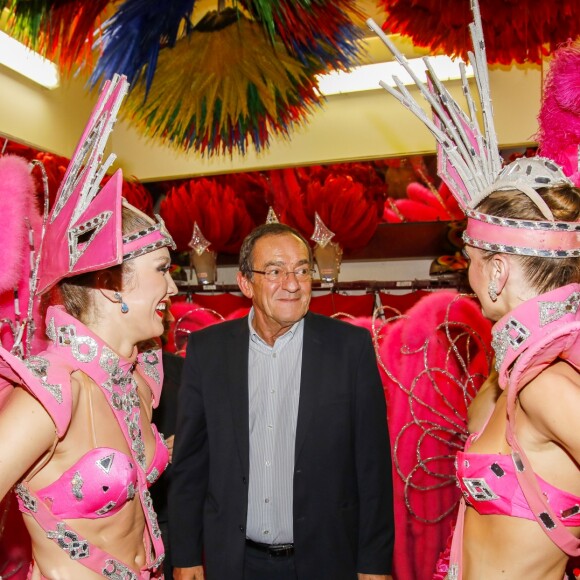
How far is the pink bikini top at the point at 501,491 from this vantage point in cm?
132

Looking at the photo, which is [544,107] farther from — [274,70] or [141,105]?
[141,105]

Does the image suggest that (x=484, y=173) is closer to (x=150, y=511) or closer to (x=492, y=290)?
A: (x=492, y=290)

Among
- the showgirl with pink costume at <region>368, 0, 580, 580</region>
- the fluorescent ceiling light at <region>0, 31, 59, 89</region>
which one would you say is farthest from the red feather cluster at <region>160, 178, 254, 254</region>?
the showgirl with pink costume at <region>368, 0, 580, 580</region>

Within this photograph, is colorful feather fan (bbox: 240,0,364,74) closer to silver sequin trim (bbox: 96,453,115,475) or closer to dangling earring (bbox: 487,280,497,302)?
dangling earring (bbox: 487,280,497,302)

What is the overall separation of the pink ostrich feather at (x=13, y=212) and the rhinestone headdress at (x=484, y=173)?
108 cm

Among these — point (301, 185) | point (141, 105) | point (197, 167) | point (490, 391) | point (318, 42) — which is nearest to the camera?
point (490, 391)

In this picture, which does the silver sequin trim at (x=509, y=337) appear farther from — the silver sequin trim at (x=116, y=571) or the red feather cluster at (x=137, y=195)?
the red feather cluster at (x=137, y=195)

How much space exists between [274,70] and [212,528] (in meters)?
1.74

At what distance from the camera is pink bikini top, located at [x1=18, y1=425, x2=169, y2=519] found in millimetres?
1399

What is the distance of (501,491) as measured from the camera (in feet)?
4.47

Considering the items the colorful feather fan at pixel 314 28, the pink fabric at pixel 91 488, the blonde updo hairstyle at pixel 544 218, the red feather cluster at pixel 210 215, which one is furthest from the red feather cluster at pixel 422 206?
the pink fabric at pixel 91 488

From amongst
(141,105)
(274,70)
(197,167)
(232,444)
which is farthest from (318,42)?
(197,167)

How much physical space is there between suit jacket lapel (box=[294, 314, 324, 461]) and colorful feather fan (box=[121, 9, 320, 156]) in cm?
107

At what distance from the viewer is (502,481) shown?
53.8 inches
